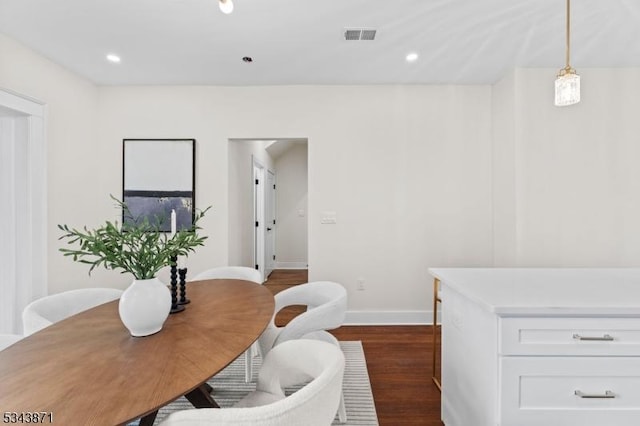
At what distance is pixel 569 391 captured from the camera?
1.17m

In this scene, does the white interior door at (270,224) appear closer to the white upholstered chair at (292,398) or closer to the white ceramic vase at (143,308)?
the white ceramic vase at (143,308)

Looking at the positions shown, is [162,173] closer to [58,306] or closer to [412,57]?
[58,306]

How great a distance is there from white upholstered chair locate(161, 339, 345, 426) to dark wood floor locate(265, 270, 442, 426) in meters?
0.97

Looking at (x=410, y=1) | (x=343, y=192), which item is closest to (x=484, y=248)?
(x=343, y=192)

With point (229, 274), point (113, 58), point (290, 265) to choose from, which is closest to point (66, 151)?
point (113, 58)

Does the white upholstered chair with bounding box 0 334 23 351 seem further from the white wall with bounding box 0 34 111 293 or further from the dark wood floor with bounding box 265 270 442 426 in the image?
the dark wood floor with bounding box 265 270 442 426

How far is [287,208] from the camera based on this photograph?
6.55 m

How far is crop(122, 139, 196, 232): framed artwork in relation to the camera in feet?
10.5

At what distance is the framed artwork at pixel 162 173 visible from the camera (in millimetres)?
3197

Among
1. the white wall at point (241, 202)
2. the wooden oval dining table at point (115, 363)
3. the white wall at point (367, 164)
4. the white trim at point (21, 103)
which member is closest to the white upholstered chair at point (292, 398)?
the wooden oval dining table at point (115, 363)

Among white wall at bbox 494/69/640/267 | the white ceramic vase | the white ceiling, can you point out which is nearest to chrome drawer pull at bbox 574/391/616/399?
the white ceramic vase

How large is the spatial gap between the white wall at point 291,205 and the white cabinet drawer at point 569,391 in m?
5.43

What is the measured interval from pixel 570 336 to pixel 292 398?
1.11 m

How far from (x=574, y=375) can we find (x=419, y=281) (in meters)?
2.08
